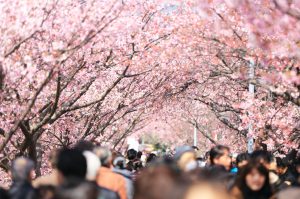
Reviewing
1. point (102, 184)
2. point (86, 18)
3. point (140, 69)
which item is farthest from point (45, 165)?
point (102, 184)

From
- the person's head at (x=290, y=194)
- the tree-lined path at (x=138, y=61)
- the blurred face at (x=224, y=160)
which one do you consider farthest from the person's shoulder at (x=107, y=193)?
the tree-lined path at (x=138, y=61)

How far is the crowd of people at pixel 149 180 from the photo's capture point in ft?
10.1

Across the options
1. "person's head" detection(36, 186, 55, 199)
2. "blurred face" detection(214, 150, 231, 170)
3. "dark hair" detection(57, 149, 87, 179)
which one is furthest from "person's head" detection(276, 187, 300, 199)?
"blurred face" detection(214, 150, 231, 170)

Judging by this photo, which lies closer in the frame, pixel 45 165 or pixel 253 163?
pixel 253 163

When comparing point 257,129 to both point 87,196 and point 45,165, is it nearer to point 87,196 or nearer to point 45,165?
point 45,165

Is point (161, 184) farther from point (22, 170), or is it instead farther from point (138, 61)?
point (138, 61)

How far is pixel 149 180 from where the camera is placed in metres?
3.13

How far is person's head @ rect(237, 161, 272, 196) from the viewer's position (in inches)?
229

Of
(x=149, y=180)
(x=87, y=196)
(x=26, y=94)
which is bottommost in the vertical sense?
(x=149, y=180)

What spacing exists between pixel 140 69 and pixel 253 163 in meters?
8.84

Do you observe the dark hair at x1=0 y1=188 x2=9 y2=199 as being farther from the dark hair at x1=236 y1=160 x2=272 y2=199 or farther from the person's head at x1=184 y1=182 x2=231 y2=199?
the person's head at x1=184 y1=182 x2=231 y2=199

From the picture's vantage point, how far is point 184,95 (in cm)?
1956

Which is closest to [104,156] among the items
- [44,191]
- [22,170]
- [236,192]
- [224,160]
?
[22,170]

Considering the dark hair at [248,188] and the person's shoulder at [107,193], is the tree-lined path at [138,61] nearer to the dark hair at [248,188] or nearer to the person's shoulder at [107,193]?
the dark hair at [248,188]
